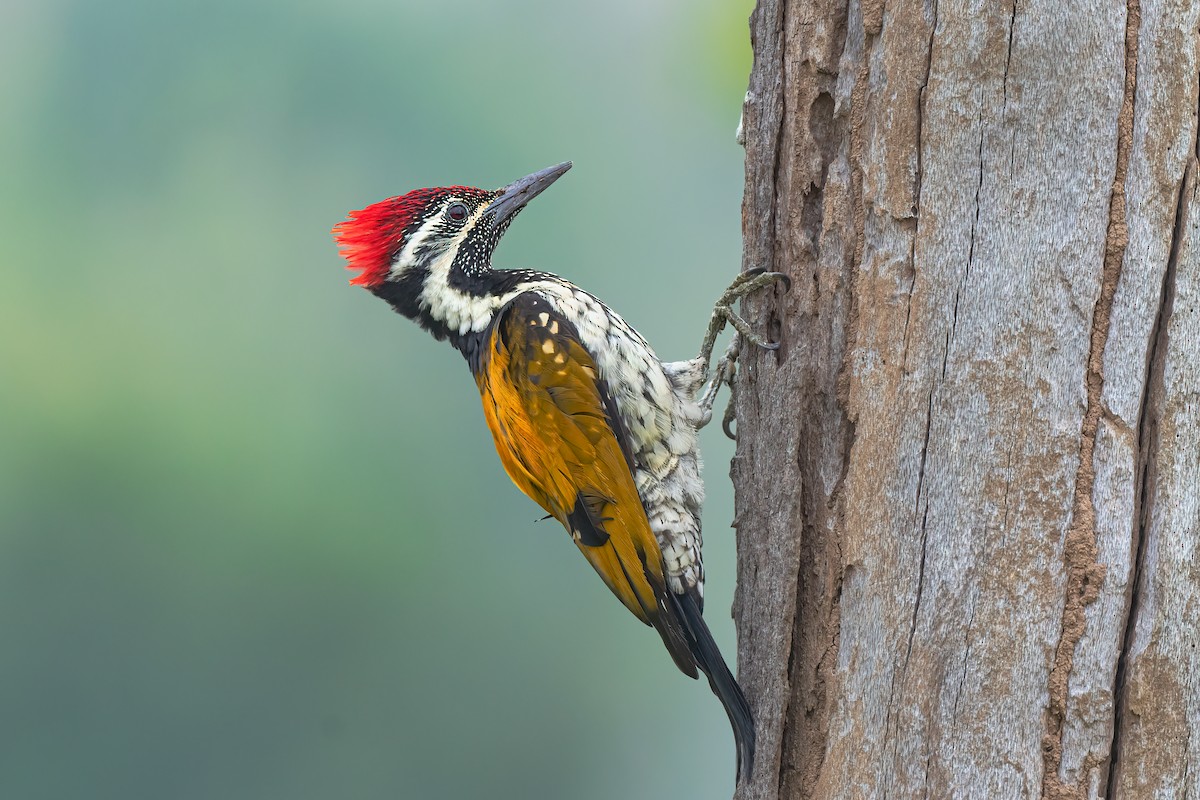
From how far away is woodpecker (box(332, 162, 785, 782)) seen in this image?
2.21m

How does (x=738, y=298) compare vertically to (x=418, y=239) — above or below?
below

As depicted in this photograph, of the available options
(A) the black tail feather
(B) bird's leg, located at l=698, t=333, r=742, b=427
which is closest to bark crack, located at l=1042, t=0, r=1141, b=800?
(A) the black tail feather

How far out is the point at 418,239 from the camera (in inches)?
106

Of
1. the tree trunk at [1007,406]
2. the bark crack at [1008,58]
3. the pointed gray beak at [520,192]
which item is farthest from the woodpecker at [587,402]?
the bark crack at [1008,58]

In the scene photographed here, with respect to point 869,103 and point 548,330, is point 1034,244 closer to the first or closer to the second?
point 869,103

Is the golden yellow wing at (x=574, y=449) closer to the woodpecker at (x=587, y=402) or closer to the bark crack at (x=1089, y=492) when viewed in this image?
the woodpecker at (x=587, y=402)

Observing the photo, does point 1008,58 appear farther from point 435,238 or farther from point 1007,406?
point 435,238

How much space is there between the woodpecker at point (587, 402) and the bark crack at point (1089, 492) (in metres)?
0.68

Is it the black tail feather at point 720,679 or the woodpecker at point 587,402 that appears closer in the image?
the black tail feather at point 720,679

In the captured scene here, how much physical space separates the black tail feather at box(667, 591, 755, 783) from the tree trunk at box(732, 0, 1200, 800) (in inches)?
6.1

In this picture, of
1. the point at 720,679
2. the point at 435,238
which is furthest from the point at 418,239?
the point at 720,679

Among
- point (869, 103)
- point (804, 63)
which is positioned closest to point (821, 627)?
point (869, 103)

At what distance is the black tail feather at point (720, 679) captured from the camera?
72.8 inches

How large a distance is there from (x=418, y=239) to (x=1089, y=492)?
1.84m
